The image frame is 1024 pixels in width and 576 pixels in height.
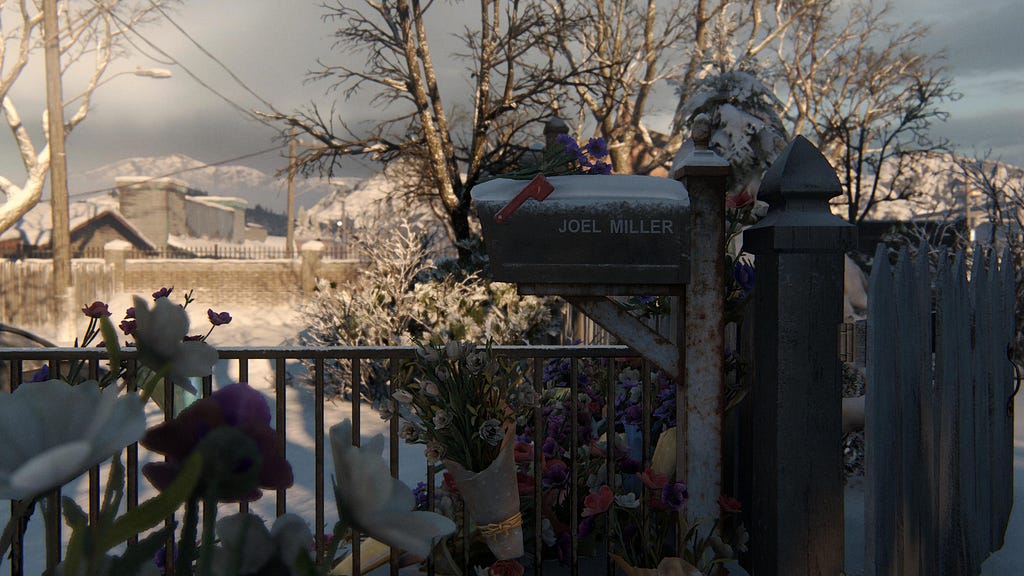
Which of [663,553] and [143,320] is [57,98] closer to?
[663,553]

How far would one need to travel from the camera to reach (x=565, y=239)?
2.49m

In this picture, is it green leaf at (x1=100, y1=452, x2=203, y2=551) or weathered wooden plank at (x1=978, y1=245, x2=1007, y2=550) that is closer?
green leaf at (x1=100, y1=452, x2=203, y2=551)

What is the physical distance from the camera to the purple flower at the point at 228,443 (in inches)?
20.5

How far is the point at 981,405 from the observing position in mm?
3312

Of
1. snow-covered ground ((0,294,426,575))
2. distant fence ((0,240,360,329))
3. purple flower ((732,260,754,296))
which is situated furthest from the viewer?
distant fence ((0,240,360,329))

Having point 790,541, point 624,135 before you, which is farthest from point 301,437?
point 624,135

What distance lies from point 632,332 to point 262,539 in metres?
2.17

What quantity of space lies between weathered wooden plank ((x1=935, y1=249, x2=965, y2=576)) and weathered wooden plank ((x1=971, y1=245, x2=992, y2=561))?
0.33 meters

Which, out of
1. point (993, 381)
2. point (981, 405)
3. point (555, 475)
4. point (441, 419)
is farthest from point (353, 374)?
point (993, 381)

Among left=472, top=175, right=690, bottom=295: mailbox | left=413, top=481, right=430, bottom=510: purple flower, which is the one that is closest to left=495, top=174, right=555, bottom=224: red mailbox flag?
left=472, top=175, right=690, bottom=295: mailbox

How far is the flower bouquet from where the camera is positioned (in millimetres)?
2652

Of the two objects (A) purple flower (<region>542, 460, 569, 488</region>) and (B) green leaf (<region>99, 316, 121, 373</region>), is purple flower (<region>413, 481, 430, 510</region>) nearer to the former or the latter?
(A) purple flower (<region>542, 460, 569, 488</region>)

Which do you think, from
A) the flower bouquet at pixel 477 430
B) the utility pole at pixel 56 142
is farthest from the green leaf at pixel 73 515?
the utility pole at pixel 56 142

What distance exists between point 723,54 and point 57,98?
1589 cm
